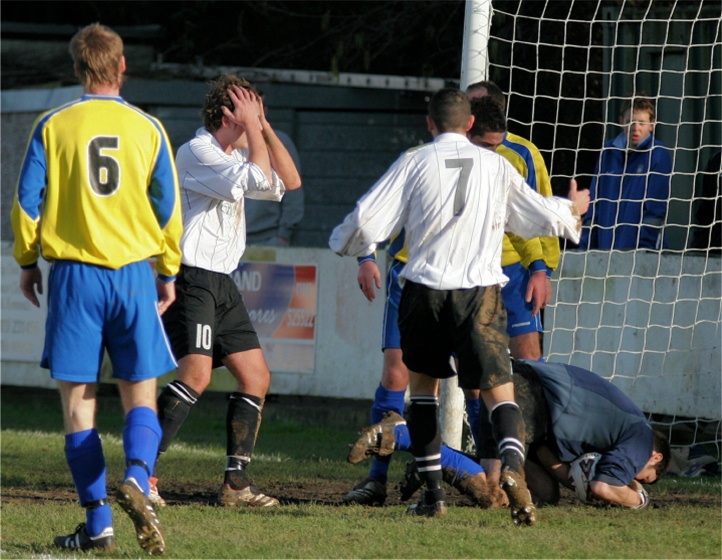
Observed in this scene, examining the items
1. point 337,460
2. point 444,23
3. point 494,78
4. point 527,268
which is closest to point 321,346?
point 337,460

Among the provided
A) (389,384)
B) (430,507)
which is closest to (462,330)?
(430,507)

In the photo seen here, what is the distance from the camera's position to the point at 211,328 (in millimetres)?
5949

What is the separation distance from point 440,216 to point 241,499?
1880mm

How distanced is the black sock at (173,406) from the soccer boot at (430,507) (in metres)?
1.31

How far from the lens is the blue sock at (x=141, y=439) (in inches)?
185

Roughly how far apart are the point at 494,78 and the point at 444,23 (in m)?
3.17

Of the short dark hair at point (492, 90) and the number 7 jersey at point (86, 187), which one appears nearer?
the number 7 jersey at point (86, 187)

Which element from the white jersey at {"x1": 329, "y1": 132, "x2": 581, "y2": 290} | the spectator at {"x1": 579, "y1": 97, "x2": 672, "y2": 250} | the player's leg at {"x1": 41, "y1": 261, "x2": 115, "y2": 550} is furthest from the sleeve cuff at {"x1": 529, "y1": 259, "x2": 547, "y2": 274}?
the player's leg at {"x1": 41, "y1": 261, "x2": 115, "y2": 550}

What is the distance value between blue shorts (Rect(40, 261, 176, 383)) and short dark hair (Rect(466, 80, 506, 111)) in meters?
2.50

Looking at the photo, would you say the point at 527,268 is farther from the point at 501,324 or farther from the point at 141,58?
the point at 141,58

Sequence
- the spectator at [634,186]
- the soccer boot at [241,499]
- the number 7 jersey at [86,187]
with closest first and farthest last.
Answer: the number 7 jersey at [86,187] < the soccer boot at [241,499] < the spectator at [634,186]

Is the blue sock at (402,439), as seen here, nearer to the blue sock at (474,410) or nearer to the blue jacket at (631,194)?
Answer: the blue sock at (474,410)

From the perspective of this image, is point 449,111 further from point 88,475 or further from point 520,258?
point 88,475

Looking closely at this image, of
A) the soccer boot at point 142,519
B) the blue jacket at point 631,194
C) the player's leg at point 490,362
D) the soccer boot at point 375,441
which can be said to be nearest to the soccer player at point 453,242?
the player's leg at point 490,362
